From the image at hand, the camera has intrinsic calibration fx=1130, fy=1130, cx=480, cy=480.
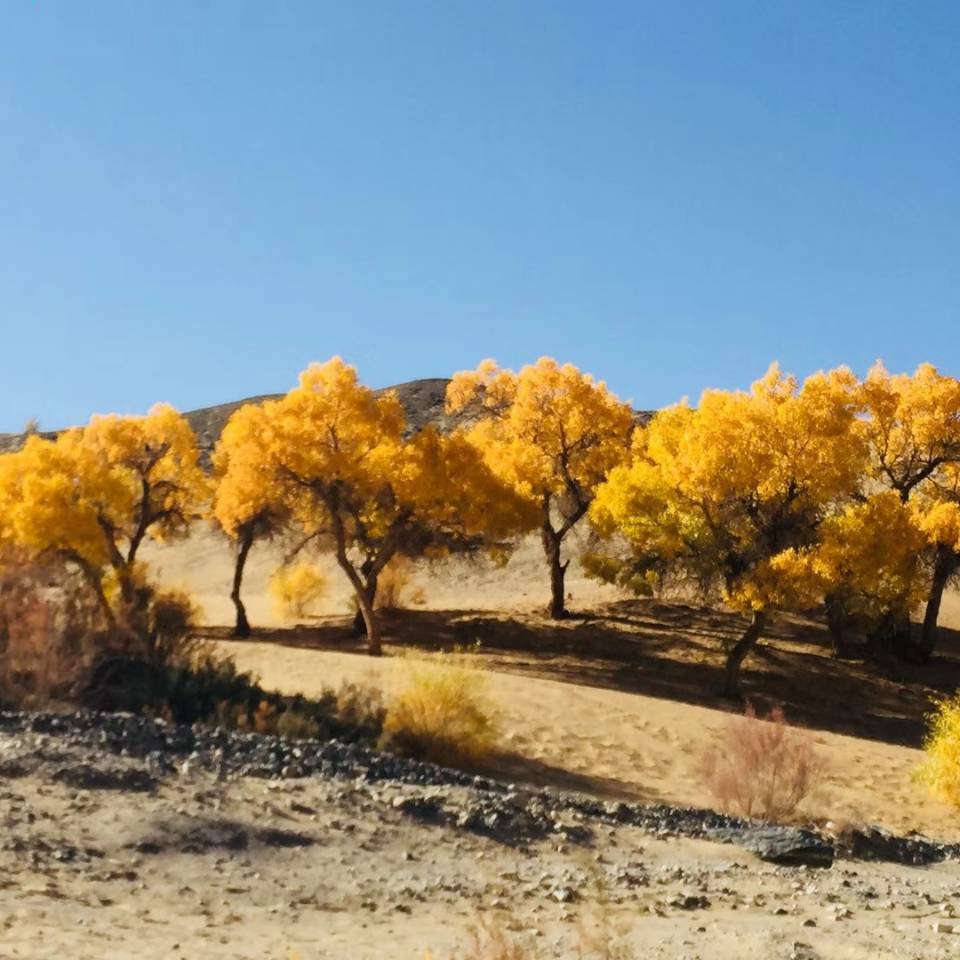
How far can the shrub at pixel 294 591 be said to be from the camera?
1636 inches

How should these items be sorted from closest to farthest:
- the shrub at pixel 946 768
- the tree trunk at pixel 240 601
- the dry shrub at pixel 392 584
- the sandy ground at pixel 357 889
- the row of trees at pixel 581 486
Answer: the sandy ground at pixel 357 889 → the shrub at pixel 946 768 → the row of trees at pixel 581 486 → the tree trunk at pixel 240 601 → the dry shrub at pixel 392 584

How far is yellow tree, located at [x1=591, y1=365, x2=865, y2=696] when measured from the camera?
27406 mm

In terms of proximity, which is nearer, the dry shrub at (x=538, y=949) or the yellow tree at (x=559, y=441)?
the dry shrub at (x=538, y=949)

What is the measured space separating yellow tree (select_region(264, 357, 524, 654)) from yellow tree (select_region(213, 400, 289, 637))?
0.28 meters

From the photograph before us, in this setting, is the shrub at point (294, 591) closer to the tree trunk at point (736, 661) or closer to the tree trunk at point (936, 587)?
the tree trunk at point (736, 661)

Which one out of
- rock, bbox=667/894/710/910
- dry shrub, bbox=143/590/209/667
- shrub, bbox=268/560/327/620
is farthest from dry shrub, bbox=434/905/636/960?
shrub, bbox=268/560/327/620

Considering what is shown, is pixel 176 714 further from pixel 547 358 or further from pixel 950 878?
pixel 547 358

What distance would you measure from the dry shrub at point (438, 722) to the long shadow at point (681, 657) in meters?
11.8

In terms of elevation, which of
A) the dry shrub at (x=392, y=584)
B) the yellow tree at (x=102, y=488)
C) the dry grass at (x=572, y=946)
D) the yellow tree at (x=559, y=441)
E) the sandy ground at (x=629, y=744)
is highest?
the yellow tree at (x=559, y=441)

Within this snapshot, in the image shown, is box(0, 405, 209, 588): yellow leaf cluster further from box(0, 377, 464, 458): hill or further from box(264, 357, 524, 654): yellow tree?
box(0, 377, 464, 458): hill

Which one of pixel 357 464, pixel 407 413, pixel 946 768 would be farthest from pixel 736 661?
pixel 407 413

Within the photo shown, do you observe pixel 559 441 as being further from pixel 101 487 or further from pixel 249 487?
pixel 101 487

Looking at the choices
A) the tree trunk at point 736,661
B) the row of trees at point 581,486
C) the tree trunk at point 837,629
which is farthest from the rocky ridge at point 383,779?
the tree trunk at point 837,629

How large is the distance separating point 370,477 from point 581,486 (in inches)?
363
